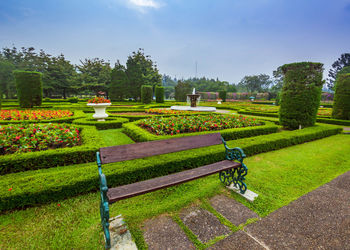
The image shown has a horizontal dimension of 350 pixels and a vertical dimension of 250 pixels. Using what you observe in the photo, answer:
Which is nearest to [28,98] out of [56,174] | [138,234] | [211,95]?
[56,174]

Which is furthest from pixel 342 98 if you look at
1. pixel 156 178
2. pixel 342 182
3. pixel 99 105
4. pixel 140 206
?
pixel 99 105

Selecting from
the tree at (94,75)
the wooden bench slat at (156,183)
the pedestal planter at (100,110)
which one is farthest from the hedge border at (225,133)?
the tree at (94,75)

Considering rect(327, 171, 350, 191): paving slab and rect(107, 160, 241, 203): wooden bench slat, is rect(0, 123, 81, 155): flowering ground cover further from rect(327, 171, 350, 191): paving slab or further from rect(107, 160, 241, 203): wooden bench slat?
rect(327, 171, 350, 191): paving slab

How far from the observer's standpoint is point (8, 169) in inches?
133

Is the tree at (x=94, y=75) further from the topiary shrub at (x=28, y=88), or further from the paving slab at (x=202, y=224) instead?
the paving slab at (x=202, y=224)

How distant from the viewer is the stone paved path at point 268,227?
74.4 inches

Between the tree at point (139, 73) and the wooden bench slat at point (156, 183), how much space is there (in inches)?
1181

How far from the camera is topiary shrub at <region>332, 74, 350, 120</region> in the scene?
32.5 feet

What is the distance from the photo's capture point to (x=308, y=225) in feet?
7.10

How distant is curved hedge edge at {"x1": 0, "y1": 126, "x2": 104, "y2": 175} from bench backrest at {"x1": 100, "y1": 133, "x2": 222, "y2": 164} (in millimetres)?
1716

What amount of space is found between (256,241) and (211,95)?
44.9m

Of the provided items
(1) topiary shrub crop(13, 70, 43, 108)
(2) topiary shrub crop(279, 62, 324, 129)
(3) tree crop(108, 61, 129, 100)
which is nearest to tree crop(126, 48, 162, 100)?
(3) tree crop(108, 61, 129, 100)

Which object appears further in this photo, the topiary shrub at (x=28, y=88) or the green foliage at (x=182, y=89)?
the green foliage at (x=182, y=89)

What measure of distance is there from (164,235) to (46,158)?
128 inches
